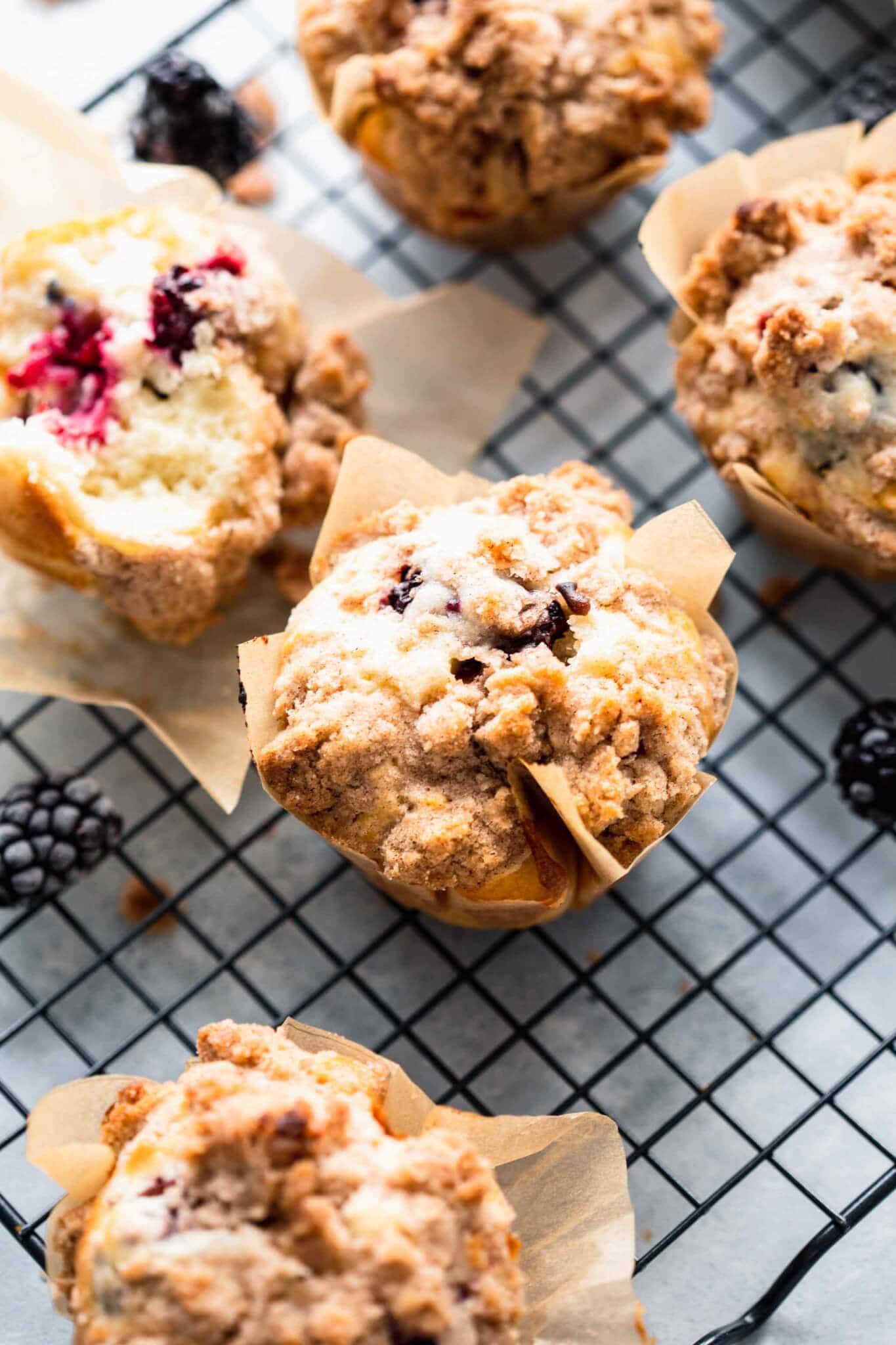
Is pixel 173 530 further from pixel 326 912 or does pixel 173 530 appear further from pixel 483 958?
pixel 483 958

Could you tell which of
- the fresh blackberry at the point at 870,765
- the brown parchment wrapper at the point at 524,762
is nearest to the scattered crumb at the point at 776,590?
the fresh blackberry at the point at 870,765

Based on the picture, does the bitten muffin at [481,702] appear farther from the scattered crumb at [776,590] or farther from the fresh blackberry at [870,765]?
the scattered crumb at [776,590]

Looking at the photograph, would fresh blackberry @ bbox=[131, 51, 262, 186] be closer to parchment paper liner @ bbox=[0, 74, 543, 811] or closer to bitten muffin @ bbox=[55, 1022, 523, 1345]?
parchment paper liner @ bbox=[0, 74, 543, 811]

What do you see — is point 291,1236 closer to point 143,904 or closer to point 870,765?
point 143,904

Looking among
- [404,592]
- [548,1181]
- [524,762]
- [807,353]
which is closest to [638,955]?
[548,1181]

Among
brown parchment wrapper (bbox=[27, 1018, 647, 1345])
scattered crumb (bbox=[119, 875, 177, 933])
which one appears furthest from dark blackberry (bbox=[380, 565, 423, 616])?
scattered crumb (bbox=[119, 875, 177, 933])
